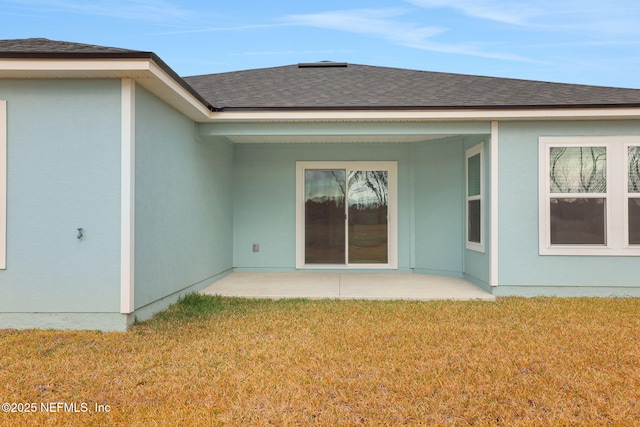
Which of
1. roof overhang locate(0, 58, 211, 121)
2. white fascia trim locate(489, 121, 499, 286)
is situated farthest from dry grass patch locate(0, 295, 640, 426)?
roof overhang locate(0, 58, 211, 121)

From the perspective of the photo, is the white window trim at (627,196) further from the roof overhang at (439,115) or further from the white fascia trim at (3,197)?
the white fascia trim at (3,197)

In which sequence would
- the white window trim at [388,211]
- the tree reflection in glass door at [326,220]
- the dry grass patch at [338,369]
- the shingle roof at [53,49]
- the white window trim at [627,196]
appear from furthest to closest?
the tree reflection in glass door at [326,220] → the white window trim at [388,211] → the white window trim at [627,196] → the shingle roof at [53,49] → the dry grass patch at [338,369]

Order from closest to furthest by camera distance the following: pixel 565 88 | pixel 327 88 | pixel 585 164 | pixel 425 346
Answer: pixel 425 346 → pixel 585 164 → pixel 565 88 → pixel 327 88

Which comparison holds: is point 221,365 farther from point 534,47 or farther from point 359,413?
point 534,47

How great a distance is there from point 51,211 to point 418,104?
206 inches

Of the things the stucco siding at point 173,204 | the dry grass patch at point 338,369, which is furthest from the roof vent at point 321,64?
the dry grass patch at point 338,369

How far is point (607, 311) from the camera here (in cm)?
554

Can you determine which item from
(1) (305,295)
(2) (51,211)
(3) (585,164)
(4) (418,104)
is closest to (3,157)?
(2) (51,211)

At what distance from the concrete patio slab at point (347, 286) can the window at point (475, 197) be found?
81cm

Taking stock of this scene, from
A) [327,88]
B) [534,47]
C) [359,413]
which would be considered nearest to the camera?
[359,413]

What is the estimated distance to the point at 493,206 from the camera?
6645mm

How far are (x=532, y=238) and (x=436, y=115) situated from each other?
2.49m

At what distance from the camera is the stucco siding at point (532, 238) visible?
21.4ft

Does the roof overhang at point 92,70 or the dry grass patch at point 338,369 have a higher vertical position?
the roof overhang at point 92,70
